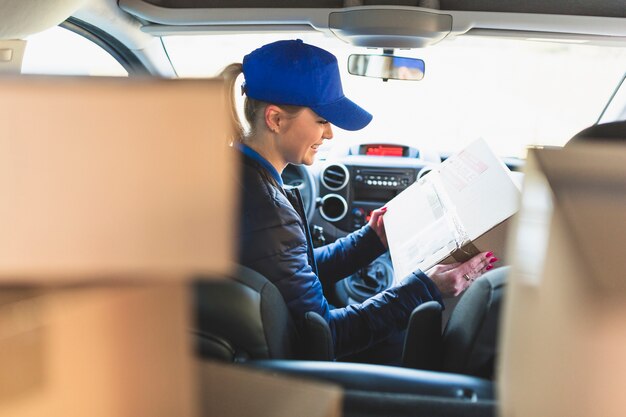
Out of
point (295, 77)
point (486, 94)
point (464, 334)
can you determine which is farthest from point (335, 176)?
point (486, 94)

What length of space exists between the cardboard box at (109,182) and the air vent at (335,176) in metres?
2.42

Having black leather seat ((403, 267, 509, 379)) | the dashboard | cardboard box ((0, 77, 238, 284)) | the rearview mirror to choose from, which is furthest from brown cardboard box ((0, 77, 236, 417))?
the dashboard

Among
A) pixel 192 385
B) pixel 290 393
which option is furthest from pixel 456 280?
pixel 192 385

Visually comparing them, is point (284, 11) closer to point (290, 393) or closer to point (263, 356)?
point (263, 356)

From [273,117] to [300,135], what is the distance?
9cm

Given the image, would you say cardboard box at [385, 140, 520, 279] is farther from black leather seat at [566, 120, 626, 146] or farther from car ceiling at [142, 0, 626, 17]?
car ceiling at [142, 0, 626, 17]

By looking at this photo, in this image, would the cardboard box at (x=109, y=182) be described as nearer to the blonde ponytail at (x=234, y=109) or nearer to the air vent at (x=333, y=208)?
the blonde ponytail at (x=234, y=109)

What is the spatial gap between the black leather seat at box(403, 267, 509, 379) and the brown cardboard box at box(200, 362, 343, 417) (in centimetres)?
46

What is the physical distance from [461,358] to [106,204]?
87cm

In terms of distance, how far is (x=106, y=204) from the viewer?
0.62 m

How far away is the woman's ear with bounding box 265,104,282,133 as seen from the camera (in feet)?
5.96

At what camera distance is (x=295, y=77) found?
1.76 meters

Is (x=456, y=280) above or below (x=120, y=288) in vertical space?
above

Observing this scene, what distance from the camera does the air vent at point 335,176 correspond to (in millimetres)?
3035
